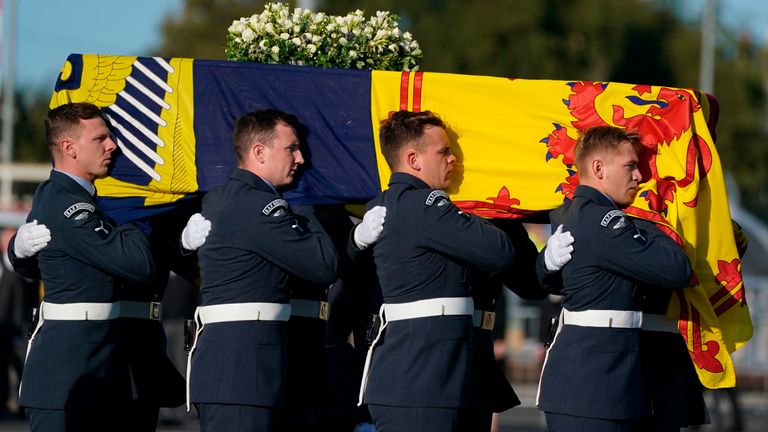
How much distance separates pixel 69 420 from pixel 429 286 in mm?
1744

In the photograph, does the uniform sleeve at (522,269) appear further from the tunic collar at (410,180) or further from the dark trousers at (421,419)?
the dark trousers at (421,419)

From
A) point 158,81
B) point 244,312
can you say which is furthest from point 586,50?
point 244,312

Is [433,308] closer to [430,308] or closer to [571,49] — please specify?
[430,308]

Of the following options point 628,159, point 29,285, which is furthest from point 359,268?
point 29,285

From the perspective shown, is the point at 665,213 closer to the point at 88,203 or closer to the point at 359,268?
the point at 359,268

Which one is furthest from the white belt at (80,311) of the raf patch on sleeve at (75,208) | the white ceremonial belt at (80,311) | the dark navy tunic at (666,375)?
the dark navy tunic at (666,375)

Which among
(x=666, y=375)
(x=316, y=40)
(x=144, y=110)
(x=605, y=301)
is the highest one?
(x=316, y=40)

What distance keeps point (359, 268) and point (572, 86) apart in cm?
135

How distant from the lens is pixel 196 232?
714 cm

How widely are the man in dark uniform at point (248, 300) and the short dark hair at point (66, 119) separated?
781mm

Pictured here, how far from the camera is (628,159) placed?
704 cm

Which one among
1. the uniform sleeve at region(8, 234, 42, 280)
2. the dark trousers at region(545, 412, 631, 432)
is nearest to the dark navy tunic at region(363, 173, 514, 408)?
the dark trousers at region(545, 412, 631, 432)

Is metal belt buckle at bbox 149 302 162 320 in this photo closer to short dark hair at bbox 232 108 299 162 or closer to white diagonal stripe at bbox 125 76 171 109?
short dark hair at bbox 232 108 299 162

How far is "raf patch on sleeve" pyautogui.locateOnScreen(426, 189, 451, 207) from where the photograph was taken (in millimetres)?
6953
